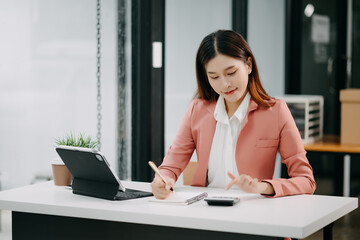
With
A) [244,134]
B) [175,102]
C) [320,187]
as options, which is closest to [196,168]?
[244,134]

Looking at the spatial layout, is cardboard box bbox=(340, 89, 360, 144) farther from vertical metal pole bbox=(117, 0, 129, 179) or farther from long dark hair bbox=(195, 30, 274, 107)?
long dark hair bbox=(195, 30, 274, 107)

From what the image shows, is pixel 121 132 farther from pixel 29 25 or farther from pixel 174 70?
pixel 29 25

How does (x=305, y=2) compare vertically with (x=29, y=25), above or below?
above

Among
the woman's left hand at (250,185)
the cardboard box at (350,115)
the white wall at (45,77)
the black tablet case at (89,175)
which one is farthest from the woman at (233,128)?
the cardboard box at (350,115)

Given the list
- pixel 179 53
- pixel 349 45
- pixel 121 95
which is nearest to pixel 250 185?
pixel 121 95

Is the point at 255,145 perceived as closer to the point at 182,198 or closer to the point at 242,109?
the point at 242,109

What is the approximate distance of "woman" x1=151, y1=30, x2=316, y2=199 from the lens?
2.64m

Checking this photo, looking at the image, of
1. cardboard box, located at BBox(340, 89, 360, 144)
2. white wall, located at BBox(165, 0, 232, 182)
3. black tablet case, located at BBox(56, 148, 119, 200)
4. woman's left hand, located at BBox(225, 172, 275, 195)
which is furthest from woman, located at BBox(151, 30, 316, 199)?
cardboard box, located at BBox(340, 89, 360, 144)

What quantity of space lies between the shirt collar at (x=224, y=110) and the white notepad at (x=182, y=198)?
462 mm

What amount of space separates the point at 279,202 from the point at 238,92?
21.8 inches

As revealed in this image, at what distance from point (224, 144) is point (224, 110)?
0.50ft

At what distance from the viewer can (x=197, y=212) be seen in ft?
7.02

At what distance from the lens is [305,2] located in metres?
5.93

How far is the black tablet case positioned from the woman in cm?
27
